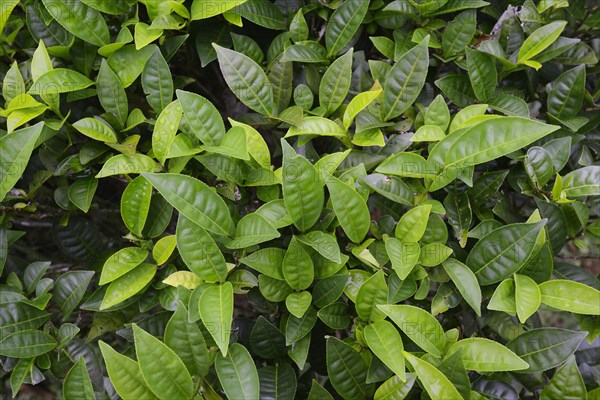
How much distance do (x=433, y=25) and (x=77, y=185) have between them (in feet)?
4.35

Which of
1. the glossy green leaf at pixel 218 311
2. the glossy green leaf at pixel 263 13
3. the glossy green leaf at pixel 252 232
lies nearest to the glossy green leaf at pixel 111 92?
the glossy green leaf at pixel 263 13

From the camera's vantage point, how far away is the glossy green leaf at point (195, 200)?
1.42 m

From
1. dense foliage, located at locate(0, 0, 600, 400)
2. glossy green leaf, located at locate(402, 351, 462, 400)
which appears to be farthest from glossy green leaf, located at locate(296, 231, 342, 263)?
glossy green leaf, located at locate(402, 351, 462, 400)

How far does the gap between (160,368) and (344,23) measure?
47.4 inches

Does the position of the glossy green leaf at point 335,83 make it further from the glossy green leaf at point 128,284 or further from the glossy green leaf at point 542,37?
the glossy green leaf at point 128,284

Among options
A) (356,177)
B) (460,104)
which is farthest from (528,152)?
(356,177)

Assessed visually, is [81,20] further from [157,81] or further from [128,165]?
[128,165]

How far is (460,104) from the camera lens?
1.82m

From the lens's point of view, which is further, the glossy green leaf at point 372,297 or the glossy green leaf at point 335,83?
the glossy green leaf at point 335,83

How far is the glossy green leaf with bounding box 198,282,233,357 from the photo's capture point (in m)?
1.34

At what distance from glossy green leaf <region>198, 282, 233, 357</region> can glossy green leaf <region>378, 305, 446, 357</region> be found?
0.40 meters

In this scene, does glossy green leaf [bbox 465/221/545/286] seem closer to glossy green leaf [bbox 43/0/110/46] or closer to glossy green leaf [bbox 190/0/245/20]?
glossy green leaf [bbox 190/0/245/20]

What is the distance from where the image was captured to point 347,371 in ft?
5.02

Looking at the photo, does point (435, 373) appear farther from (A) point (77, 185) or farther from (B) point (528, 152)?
(A) point (77, 185)
